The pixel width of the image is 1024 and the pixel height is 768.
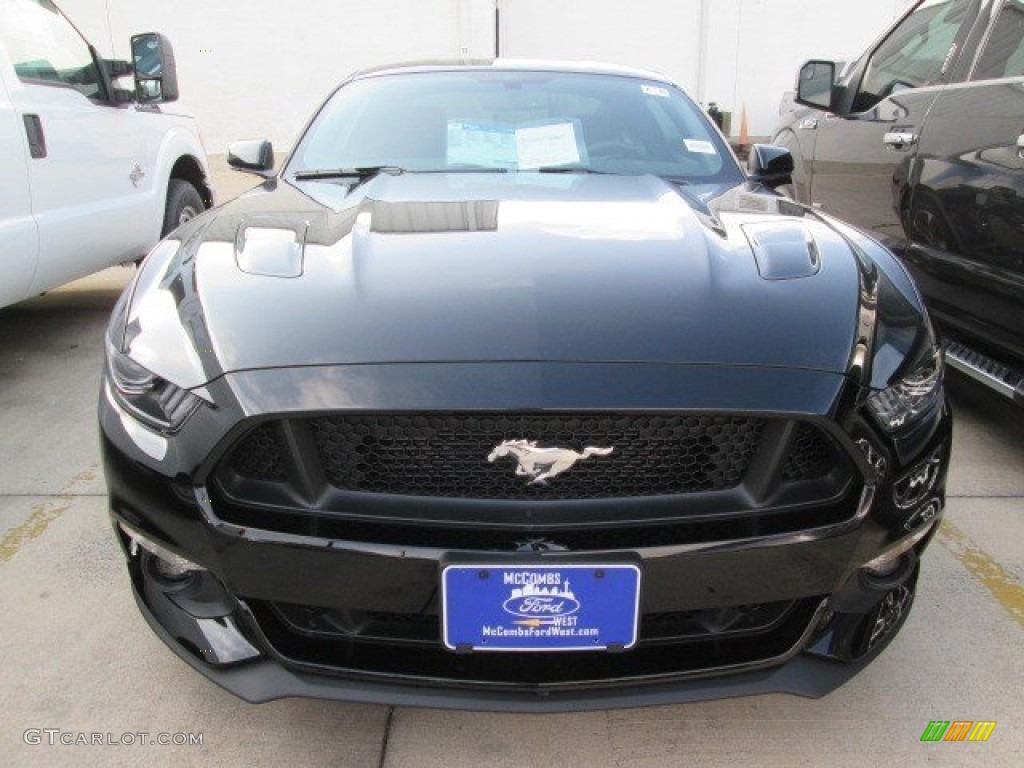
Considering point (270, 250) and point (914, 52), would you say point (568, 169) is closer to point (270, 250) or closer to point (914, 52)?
point (270, 250)

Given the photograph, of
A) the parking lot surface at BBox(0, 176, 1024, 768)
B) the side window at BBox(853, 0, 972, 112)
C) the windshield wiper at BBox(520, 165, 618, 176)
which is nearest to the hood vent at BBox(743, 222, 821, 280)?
the windshield wiper at BBox(520, 165, 618, 176)

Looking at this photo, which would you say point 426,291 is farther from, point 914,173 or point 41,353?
point 41,353

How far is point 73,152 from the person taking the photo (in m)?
3.82

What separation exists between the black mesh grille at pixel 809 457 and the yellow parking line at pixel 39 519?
2.16m

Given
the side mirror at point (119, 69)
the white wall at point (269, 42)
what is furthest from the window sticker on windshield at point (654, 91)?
the white wall at point (269, 42)

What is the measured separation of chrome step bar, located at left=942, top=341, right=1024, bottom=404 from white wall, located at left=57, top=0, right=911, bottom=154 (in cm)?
1219

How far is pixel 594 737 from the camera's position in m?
1.75

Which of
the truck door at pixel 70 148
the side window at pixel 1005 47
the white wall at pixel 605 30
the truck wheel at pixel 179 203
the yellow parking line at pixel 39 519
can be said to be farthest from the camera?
the white wall at pixel 605 30

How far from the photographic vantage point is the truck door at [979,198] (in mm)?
2631

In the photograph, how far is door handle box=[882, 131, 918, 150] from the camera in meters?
3.29

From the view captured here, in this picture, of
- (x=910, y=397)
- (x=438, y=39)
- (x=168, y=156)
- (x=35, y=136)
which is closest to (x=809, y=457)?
(x=910, y=397)

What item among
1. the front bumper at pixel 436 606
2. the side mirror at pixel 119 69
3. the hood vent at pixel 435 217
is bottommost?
the front bumper at pixel 436 606

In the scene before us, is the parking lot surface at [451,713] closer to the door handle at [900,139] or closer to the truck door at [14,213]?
the truck door at [14,213]
